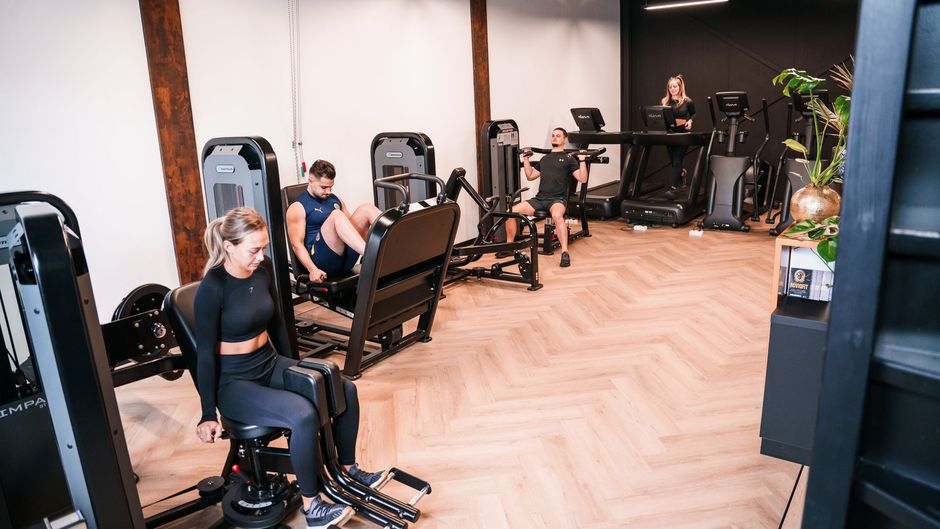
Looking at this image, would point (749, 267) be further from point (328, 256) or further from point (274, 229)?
point (274, 229)

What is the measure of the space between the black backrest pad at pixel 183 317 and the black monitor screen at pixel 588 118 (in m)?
5.67

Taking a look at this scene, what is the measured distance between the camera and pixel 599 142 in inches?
294

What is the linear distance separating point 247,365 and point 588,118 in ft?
19.0

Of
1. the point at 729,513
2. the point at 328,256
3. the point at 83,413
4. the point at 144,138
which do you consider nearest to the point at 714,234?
the point at 328,256

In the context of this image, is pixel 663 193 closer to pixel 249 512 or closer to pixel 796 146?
pixel 796 146

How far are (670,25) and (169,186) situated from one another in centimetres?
751

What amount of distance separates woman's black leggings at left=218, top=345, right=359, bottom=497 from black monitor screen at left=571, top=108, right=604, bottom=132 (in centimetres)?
558

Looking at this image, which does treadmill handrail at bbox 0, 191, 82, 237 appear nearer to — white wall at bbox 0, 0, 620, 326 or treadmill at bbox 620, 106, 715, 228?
white wall at bbox 0, 0, 620, 326

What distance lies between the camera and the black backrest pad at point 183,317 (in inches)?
91.4

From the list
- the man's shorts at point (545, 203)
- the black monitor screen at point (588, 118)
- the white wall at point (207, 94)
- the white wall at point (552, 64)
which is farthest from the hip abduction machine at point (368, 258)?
the black monitor screen at point (588, 118)

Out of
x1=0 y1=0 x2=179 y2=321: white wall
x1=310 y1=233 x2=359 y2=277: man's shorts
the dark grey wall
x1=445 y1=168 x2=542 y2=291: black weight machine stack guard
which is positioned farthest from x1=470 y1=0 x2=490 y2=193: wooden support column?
the dark grey wall

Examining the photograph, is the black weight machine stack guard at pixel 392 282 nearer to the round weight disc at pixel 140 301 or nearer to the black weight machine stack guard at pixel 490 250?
the round weight disc at pixel 140 301

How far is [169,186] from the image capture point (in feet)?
14.0

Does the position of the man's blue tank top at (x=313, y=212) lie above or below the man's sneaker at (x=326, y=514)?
above
